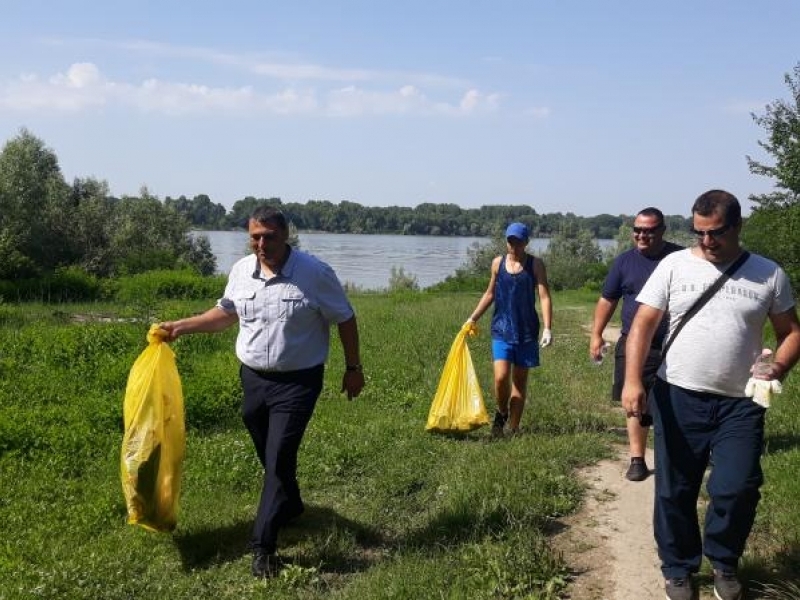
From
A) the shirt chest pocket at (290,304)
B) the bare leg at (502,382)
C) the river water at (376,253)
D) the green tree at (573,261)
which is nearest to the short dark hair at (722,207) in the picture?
the shirt chest pocket at (290,304)

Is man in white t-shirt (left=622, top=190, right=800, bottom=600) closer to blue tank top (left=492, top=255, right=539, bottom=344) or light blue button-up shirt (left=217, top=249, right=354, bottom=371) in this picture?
light blue button-up shirt (left=217, top=249, right=354, bottom=371)

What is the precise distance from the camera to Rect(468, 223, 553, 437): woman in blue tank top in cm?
652

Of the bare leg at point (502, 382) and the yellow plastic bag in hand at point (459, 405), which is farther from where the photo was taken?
the yellow plastic bag in hand at point (459, 405)

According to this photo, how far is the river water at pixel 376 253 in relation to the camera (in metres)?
55.3

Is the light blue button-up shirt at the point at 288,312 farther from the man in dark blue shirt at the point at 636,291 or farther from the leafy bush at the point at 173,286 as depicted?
the leafy bush at the point at 173,286

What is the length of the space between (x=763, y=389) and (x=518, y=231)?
3226 mm

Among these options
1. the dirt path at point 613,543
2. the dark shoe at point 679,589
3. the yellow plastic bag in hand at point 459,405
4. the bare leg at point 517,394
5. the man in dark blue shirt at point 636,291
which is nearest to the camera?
the dark shoe at point 679,589

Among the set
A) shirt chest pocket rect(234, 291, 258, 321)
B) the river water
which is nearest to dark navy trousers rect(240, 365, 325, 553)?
shirt chest pocket rect(234, 291, 258, 321)

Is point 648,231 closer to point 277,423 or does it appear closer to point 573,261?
point 277,423

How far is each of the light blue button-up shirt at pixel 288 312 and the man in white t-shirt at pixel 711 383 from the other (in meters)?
1.63

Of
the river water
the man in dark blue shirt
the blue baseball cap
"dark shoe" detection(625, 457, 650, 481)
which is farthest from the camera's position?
the river water

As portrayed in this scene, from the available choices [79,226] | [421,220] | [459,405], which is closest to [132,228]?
[79,226]

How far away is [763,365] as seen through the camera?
3471 millimetres

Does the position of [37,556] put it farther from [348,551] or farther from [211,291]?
[211,291]
